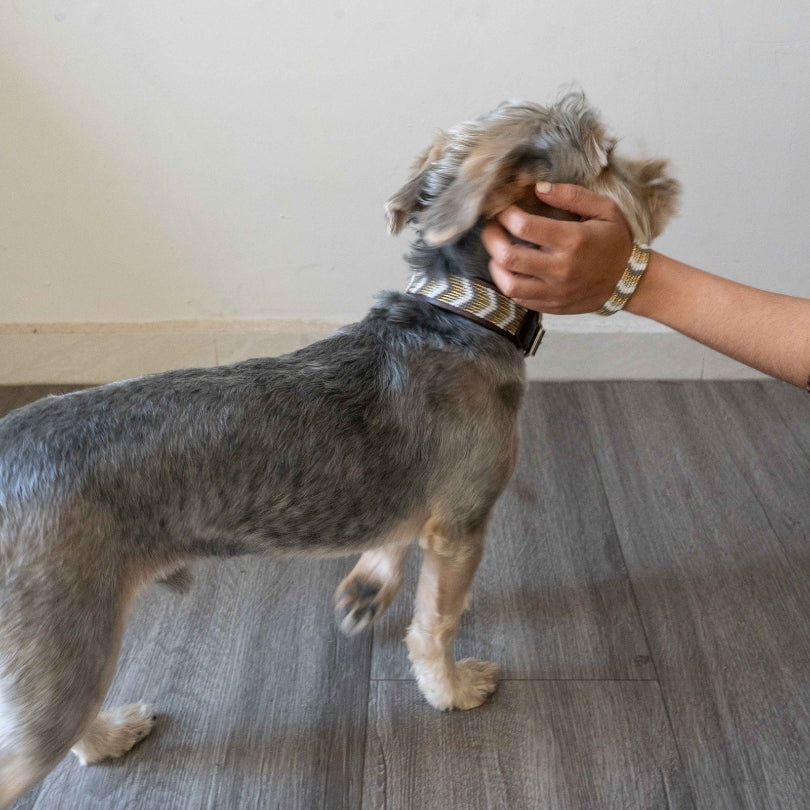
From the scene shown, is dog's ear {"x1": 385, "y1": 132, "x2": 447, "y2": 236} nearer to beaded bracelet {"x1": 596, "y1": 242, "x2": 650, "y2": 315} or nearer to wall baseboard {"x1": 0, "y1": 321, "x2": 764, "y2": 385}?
beaded bracelet {"x1": 596, "y1": 242, "x2": 650, "y2": 315}

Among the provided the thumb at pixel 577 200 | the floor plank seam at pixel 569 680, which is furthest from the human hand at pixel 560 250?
the floor plank seam at pixel 569 680

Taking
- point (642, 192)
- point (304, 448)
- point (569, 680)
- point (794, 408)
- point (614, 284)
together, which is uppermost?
point (642, 192)

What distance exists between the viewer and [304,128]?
2123 millimetres

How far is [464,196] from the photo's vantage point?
44.2 inches

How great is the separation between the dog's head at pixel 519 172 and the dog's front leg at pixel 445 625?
545 mm

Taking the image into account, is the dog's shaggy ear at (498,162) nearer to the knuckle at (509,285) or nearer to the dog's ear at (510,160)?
the dog's ear at (510,160)

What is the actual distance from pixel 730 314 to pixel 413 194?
59 centimetres

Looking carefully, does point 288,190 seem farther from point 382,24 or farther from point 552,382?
point 552,382

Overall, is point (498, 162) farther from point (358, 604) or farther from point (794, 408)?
point (794, 408)

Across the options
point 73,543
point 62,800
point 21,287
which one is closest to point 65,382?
point 21,287

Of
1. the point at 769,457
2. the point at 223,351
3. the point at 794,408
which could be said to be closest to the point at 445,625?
the point at 769,457

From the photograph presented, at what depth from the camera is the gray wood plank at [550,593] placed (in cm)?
163

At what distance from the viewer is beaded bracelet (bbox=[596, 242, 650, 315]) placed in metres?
1.26

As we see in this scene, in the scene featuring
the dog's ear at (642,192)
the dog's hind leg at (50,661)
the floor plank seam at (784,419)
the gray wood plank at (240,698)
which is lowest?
the gray wood plank at (240,698)
